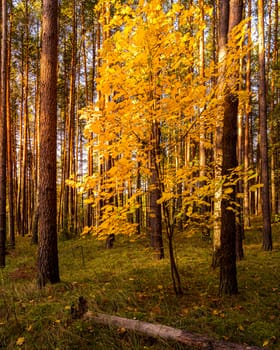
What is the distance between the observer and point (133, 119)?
440 cm

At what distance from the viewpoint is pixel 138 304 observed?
14.5 ft

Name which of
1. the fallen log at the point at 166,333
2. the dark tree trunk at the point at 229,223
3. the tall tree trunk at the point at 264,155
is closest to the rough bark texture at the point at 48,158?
the fallen log at the point at 166,333

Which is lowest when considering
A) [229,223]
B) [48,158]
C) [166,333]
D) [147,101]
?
[166,333]

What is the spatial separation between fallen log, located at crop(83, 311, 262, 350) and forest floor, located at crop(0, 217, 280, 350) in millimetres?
86

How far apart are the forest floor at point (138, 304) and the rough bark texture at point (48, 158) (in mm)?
590

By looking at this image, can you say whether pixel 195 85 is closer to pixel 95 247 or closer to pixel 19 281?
pixel 19 281

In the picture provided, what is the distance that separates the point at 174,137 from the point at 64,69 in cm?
1523

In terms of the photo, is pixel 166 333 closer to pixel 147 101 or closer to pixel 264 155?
pixel 147 101

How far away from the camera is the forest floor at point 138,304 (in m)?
3.42

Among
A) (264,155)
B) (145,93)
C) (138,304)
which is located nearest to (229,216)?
(138,304)

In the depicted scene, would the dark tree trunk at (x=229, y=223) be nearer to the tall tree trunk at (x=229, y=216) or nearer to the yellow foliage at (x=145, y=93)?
the tall tree trunk at (x=229, y=216)

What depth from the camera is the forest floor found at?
3418 mm

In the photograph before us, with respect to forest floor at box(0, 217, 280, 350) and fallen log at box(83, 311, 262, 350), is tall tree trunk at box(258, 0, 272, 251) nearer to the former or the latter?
forest floor at box(0, 217, 280, 350)

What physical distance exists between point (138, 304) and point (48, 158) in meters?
3.55
